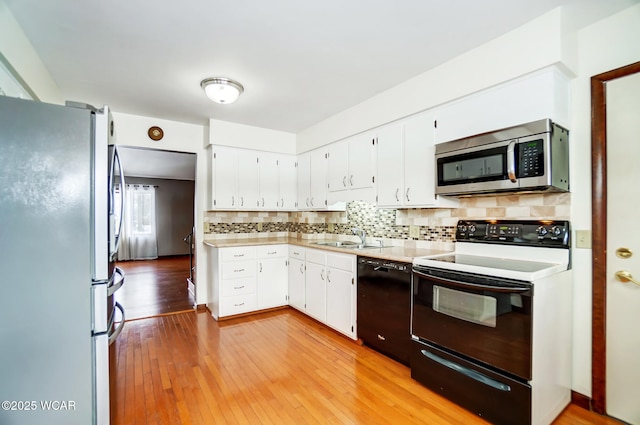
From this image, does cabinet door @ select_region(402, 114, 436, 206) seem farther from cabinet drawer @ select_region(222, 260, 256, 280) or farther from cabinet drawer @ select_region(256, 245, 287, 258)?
cabinet drawer @ select_region(222, 260, 256, 280)

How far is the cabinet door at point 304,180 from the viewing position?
13.8 ft

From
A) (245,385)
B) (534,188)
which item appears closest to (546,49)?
(534,188)

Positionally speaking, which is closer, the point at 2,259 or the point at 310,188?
the point at 2,259

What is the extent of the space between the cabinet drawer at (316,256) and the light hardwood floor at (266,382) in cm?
75

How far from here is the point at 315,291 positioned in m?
3.49

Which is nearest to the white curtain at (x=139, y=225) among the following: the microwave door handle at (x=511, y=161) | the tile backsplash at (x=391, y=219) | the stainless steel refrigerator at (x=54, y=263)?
the tile backsplash at (x=391, y=219)

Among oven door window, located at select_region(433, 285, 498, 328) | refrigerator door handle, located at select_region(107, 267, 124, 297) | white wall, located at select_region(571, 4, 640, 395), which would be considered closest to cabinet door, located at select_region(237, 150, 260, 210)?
refrigerator door handle, located at select_region(107, 267, 124, 297)

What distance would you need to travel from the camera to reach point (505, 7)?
1789 millimetres

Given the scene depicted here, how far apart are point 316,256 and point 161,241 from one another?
23.6 ft

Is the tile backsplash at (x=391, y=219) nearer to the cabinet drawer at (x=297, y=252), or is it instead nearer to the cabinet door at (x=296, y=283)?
the cabinet drawer at (x=297, y=252)

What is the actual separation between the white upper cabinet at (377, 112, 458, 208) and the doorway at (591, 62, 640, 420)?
933 millimetres

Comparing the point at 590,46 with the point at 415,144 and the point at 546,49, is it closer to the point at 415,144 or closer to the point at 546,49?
the point at 546,49

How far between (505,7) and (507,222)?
140 cm

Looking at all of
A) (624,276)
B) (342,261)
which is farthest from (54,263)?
(624,276)
